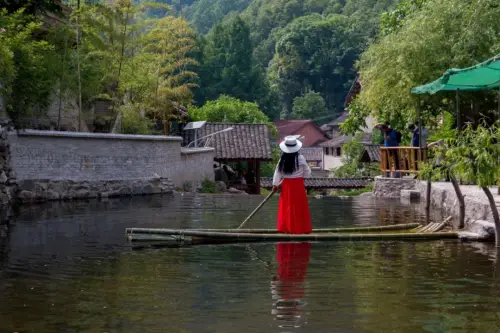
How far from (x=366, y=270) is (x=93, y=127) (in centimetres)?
2371

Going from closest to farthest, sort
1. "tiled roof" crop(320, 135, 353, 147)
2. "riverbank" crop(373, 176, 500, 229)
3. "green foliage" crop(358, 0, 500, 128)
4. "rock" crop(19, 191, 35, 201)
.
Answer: "riverbank" crop(373, 176, 500, 229), "green foliage" crop(358, 0, 500, 128), "rock" crop(19, 191, 35, 201), "tiled roof" crop(320, 135, 353, 147)

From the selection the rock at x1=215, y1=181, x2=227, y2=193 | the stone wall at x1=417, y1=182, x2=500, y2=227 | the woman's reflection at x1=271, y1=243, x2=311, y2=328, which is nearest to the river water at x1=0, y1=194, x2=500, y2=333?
the woman's reflection at x1=271, y1=243, x2=311, y2=328

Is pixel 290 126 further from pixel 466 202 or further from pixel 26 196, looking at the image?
pixel 466 202

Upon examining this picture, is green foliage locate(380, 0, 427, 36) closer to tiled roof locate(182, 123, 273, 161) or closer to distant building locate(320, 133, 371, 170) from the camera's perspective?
tiled roof locate(182, 123, 273, 161)

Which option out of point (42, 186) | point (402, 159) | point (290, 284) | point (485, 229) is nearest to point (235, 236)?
point (290, 284)

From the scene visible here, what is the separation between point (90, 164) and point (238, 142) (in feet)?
49.8

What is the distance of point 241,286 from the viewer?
29.7 feet

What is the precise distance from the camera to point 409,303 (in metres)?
8.05

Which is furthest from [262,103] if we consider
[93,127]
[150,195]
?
[150,195]

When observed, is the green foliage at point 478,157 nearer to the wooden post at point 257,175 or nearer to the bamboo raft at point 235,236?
the bamboo raft at point 235,236

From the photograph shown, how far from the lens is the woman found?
12.9 m

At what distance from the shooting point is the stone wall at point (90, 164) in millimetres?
22906

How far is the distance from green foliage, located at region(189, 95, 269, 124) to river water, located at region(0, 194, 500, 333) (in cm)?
3645

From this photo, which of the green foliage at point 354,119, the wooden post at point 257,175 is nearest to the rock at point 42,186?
the green foliage at point 354,119
